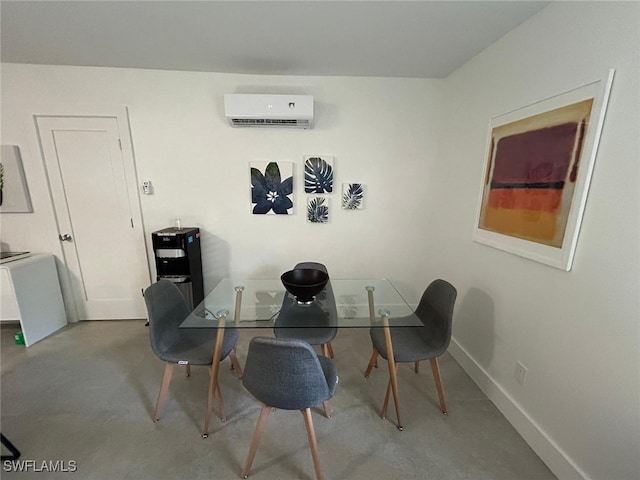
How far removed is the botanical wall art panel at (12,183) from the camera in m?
2.37

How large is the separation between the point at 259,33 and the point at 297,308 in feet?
6.42

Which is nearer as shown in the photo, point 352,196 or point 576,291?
point 576,291

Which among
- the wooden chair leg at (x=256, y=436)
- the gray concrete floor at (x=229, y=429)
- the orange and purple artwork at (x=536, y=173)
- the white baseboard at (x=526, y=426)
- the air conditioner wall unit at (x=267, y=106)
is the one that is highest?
the air conditioner wall unit at (x=267, y=106)

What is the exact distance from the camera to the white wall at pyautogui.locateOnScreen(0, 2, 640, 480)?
1.10m

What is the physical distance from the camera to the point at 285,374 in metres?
1.09

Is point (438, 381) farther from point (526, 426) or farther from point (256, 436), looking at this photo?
point (256, 436)

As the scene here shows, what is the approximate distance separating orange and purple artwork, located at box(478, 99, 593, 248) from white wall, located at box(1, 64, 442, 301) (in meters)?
0.98

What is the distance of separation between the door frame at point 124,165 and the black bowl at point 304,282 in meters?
Answer: 1.85

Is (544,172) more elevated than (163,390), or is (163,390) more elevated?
(544,172)

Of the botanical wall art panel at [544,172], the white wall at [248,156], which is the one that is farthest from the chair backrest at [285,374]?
the white wall at [248,156]

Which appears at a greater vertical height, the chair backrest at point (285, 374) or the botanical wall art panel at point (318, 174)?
the botanical wall art panel at point (318, 174)

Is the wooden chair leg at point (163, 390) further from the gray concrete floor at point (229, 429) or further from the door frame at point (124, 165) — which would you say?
the door frame at point (124, 165)

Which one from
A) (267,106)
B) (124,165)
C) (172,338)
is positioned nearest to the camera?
(172,338)

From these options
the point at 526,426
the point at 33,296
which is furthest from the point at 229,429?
the point at 33,296
